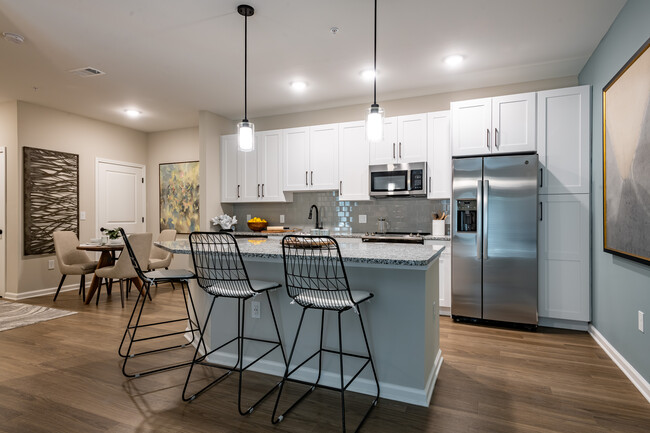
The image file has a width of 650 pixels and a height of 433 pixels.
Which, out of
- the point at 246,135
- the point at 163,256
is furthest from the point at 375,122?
the point at 163,256

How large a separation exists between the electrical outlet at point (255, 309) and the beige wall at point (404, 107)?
258 centimetres

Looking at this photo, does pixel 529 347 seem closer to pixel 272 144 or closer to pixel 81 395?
pixel 81 395

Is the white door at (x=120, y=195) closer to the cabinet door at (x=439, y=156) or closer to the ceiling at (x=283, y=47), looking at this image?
the ceiling at (x=283, y=47)

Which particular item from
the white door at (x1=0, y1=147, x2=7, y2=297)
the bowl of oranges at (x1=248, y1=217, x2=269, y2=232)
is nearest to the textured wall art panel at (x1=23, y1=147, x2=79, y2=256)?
the white door at (x1=0, y1=147, x2=7, y2=297)

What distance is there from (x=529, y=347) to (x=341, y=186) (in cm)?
269

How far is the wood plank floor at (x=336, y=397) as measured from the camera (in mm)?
2041

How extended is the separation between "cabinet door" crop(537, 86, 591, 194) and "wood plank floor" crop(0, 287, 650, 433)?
1.47 meters

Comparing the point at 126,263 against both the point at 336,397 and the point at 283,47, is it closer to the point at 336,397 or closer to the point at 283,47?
the point at 283,47

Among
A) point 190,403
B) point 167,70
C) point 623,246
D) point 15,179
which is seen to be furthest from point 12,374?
point 623,246

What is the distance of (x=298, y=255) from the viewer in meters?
2.24

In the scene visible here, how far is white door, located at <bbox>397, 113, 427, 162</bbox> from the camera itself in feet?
14.5

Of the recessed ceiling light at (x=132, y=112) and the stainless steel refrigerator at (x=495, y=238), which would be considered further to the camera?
the recessed ceiling light at (x=132, y=112)

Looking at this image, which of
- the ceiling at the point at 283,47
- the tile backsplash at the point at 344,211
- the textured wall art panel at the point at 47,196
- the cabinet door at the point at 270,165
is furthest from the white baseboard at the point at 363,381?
the textured wall art panel at the point at 47,196

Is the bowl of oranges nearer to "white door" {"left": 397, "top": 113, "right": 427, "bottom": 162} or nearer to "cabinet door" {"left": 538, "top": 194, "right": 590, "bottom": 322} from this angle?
"white door" {"left": 397, "top": 113, "right": 427, "bottom": 162}
